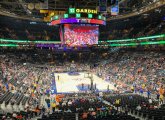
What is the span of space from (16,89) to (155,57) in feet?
93.7

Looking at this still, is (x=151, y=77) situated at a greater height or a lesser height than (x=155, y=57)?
lesser

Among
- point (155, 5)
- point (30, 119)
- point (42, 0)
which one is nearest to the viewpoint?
point (30, 119)

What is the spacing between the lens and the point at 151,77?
35156 mm

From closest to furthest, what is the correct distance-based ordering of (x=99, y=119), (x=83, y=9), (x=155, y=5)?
(x=99, y=119) → (x=83, y=9) → (x=155, y=5)

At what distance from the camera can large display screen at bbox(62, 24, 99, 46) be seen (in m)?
29.5

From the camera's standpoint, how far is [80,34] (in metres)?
30.0

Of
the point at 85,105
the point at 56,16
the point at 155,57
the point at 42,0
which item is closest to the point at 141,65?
the point at 155,57

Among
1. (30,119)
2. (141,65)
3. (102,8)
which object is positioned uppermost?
(102,8)

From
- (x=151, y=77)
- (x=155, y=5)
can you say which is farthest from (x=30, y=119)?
(x=155, y=5)

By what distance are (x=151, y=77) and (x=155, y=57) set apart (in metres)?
11.6

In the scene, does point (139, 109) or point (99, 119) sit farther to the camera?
point (139, 109)

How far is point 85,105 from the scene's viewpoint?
20.6 meters

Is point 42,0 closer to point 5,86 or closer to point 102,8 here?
point 102,8

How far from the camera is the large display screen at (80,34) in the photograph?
29.5 m
